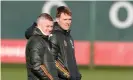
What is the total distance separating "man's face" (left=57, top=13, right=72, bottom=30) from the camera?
322 inches

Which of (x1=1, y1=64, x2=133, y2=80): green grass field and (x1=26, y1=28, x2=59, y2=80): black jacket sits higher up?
(x1=26, y1=28, x2=59, y2=80): black jacket

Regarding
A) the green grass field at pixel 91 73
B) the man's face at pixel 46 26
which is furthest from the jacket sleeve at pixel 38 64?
the green grass field at pixel 91 73

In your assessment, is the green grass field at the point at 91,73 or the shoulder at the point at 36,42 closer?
the shoulder at the point at 36,42

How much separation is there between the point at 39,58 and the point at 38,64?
0.08 m

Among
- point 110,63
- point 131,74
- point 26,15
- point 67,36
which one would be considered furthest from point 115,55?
→ point 67,36

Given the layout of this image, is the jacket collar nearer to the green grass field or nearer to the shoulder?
the shoulder

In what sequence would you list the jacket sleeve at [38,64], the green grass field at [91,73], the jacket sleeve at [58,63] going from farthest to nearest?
1. the green grass field at [91,73]
2. the jacket sleeve at [58,63]
3. the jacket sleeve at [38,64]

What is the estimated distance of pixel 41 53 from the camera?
7316 millimetres

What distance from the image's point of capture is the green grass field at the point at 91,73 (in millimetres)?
16078

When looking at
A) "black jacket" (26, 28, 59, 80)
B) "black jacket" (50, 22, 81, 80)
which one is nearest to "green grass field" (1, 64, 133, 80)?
"black jacket" (50, 22, 81, 80)

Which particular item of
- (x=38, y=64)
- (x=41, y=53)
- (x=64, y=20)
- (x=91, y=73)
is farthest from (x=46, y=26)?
(x=91, y=73)

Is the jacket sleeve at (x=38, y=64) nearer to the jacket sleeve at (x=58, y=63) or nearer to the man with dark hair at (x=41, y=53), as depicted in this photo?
the man with dark hair at (x=41, y=53)

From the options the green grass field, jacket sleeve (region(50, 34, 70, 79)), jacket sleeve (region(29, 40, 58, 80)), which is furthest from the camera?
the green grass field

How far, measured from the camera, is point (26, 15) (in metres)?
18.4
